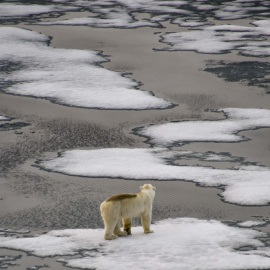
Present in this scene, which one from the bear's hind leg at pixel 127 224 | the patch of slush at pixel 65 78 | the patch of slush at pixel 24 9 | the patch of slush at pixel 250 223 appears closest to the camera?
the bear's hind leg at pixel 127 224

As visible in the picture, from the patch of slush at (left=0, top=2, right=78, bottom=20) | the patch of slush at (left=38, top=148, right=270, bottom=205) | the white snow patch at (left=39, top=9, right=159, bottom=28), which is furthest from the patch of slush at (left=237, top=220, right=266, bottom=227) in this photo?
the patch of slush at (left=0, top=2, right=78, bottom=20)

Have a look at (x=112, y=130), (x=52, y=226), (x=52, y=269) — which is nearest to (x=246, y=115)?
(x=112, y=130)

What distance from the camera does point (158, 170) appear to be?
727cm

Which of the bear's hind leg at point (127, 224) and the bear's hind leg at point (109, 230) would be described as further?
the bear's hind leg at point (127, 224)

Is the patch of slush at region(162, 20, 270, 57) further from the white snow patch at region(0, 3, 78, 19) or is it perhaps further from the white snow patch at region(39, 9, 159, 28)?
the white snow patch at region(0, 3, 78, 19)

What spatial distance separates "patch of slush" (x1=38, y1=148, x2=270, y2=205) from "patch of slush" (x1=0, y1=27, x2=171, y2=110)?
199 centimetres

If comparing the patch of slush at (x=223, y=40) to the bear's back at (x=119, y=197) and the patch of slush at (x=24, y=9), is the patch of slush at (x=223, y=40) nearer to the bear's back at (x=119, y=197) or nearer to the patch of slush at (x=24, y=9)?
the patch of slush at (x=24, y=9)

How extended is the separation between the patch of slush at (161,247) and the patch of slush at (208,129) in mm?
2680

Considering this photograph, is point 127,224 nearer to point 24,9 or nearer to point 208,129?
point 208,129

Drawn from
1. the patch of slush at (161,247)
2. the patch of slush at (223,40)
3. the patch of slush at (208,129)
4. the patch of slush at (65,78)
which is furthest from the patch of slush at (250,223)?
the patch of slush at (223,40)

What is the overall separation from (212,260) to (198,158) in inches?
109

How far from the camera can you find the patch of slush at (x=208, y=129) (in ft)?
27.6

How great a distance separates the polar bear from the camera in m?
5.35

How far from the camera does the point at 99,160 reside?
303 inches
